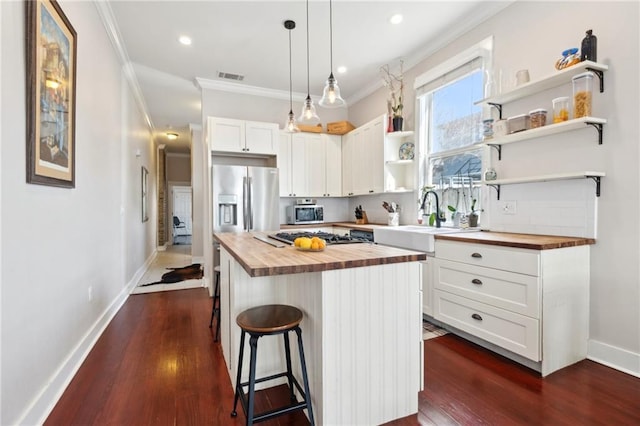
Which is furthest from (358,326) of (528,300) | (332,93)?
(332,93)

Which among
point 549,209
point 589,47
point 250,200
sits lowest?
point 549,209

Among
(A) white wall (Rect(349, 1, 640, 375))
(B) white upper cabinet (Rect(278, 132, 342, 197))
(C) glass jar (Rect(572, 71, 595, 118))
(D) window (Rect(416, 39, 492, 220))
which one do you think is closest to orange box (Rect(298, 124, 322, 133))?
(B) white upper cabinet (Rect(278, 132, 342, 197))

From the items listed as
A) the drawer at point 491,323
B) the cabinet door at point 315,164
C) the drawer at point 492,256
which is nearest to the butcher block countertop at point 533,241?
the drawer at point 492,256

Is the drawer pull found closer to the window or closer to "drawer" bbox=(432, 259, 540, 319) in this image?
"drawer" bbox=(432, 259, 540, 319)

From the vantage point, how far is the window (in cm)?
311

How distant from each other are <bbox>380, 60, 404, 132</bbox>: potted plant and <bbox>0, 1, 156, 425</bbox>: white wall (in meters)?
3.23

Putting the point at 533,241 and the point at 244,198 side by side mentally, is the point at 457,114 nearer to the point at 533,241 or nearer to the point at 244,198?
the point at 533,241

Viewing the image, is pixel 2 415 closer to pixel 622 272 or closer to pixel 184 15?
pixel 184 15

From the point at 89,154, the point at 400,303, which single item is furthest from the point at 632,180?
the point at 89,154

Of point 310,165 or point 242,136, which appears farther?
point 310,165

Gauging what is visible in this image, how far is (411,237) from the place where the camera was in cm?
298

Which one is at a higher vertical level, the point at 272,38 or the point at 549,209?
the point at 272,38

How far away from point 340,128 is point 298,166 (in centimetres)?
94

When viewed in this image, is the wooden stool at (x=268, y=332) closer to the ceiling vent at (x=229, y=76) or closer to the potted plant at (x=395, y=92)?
the potted plant at (x=395, y=92)
